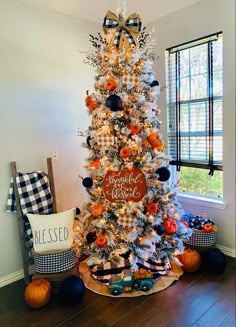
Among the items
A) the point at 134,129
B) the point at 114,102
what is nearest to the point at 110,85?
the point at 114,102

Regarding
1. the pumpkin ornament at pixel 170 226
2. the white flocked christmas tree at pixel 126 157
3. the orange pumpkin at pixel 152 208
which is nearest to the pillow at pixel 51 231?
the white flocked christmas tree at pixel 126 157

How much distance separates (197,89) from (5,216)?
86.6 inches

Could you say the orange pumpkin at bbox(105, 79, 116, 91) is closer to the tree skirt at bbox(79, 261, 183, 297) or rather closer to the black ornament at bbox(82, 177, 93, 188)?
the black ornament at bbox(82, 177, 93, 188)

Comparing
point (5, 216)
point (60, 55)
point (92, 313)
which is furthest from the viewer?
point (60, 55)

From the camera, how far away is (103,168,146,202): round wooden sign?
2.03 meters

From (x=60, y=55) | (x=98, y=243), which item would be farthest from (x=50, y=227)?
(x=60, y=55)

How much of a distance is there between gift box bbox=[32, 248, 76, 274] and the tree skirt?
0.27m

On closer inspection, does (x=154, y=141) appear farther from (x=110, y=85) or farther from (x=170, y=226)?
(x=170, y=226)

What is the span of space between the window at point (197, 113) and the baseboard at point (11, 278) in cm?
185

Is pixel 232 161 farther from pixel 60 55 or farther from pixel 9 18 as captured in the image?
pixel 9 18

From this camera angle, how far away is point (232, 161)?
2268mm

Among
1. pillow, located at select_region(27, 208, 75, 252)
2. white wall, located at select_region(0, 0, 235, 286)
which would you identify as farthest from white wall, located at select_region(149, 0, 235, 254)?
pillow, located at select_region(27, 208, 75, 252)

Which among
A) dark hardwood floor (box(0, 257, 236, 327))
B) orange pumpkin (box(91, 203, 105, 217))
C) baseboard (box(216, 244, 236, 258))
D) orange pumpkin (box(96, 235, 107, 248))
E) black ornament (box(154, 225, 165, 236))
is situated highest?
orange pumpkin (box(91, 203, 105, 217))

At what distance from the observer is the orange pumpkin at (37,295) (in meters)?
1.84
